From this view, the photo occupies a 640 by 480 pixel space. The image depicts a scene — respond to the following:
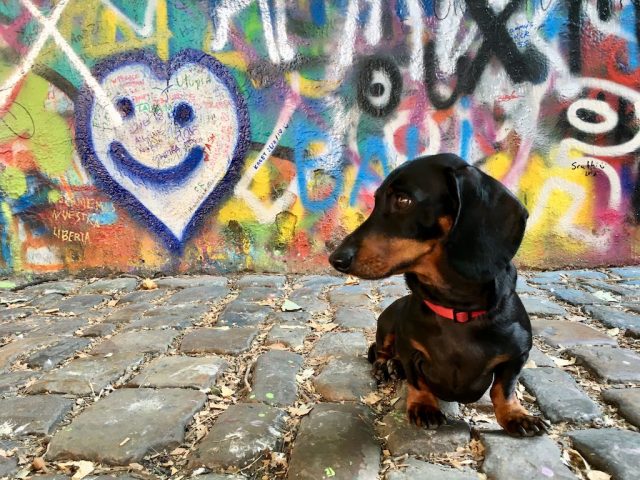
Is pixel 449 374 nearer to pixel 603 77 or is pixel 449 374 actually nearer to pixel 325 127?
pixel 325 127

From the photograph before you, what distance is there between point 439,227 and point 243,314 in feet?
5.94

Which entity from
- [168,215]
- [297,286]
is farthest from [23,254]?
[297,286]

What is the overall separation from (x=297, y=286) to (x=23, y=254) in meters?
2.51

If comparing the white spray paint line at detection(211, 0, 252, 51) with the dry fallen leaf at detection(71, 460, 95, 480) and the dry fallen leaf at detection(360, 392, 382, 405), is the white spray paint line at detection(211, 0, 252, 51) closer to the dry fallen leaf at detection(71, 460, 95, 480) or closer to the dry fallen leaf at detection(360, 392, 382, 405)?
the dry fallen leaf at detection(360, 392, 382, 405)

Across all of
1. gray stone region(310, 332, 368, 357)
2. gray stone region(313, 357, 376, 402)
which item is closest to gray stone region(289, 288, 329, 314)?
gray stone region(310, 332, 368, 357)

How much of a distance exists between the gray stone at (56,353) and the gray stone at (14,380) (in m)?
0.08

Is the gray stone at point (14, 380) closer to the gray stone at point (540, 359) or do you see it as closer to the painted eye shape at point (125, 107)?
the gray stone at point (540, 359)

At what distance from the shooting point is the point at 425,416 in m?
1.68

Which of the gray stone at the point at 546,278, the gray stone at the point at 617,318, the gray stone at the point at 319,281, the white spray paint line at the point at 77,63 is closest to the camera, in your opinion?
the gray stone at the point at 617,318

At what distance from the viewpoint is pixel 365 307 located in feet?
10.4

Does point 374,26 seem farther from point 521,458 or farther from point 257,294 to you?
point 521,458

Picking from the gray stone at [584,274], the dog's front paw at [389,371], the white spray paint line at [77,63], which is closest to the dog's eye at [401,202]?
the dog's front paw at [389,371]

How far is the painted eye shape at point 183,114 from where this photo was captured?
408cm

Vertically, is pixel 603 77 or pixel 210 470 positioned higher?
pixel 603 77
